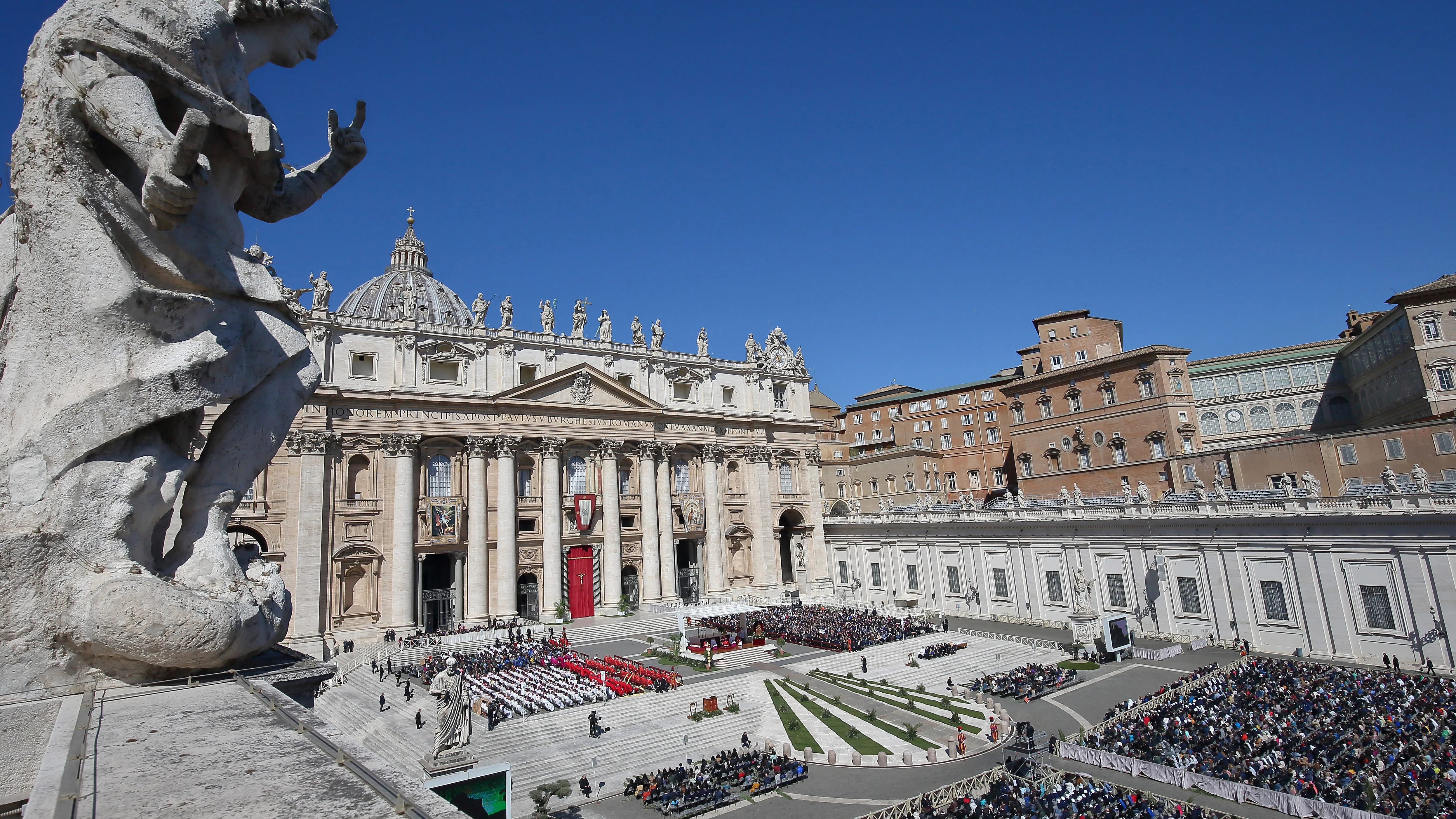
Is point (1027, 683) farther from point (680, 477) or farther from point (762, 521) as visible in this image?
point (680, 477)

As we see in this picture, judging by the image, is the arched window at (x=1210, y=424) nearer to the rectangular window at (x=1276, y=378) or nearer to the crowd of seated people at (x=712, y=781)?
the rectangular window at (x=1276, y=378)

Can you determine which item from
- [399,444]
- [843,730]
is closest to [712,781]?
[843,730]

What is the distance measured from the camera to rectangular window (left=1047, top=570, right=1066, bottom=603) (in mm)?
37625

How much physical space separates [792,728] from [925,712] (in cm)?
457

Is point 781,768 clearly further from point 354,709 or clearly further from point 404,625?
point 404,625

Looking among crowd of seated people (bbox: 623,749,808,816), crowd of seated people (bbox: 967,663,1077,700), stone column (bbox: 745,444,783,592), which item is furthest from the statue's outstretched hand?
stone column (bbox: 745,444,783,592)

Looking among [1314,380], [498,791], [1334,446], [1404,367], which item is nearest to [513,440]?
[498,791]

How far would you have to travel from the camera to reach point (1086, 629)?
32781 mm

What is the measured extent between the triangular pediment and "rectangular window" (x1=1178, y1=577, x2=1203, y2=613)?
96.5 feet

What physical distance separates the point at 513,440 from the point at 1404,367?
145ft

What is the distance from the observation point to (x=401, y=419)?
133 feet

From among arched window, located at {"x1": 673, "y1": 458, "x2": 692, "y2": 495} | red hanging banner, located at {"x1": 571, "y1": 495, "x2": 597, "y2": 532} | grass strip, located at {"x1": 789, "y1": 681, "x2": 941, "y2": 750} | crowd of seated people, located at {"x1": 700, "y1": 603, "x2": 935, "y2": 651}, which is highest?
arched window, located at {"x1": 673, "y1": 458, "x2": 692, "y2": 495}

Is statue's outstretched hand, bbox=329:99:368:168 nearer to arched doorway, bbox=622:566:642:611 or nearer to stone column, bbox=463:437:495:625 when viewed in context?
stone column, bbox=463:437:495:625

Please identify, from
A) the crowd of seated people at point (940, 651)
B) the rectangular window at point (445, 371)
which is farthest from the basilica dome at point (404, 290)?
the crowd of seated people at point (940, 651)
